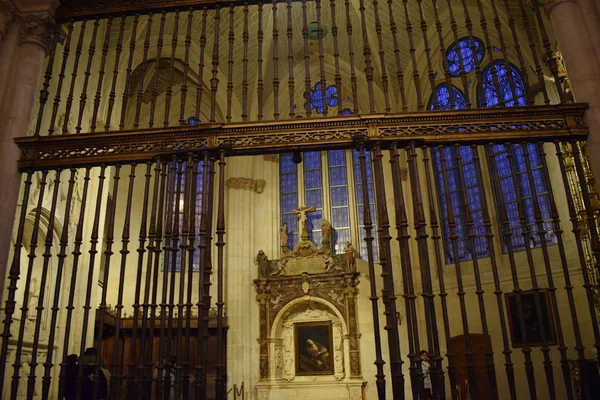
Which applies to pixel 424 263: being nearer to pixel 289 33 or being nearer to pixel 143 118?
pixel 289 33

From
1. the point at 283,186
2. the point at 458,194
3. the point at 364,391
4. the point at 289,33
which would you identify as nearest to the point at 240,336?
the point at 364,391

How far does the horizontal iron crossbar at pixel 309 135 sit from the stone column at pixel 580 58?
131 mm

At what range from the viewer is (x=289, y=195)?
646 inches

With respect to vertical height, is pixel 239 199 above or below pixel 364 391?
above

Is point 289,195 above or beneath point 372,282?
→ above

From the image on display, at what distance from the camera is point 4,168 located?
5141 millimetres

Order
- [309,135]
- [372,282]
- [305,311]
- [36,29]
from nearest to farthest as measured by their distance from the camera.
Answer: [372,282] → [309,135] → [36,29] → [305,311]

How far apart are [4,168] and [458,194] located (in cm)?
1149

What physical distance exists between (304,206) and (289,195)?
89 centimetres

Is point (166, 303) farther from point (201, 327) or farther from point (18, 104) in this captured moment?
point (18, 104)

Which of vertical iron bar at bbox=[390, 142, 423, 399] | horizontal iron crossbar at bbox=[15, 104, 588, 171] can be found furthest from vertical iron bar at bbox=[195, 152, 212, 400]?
vertical iron bar at bbox=[390, 142, 423, 399]

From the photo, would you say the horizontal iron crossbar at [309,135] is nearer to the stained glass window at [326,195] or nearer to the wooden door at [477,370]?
the wooden door at [477,370]

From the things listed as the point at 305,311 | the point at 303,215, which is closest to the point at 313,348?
the point at 305,311

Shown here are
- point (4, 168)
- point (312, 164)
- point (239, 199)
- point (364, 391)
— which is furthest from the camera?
point (312, 164)
